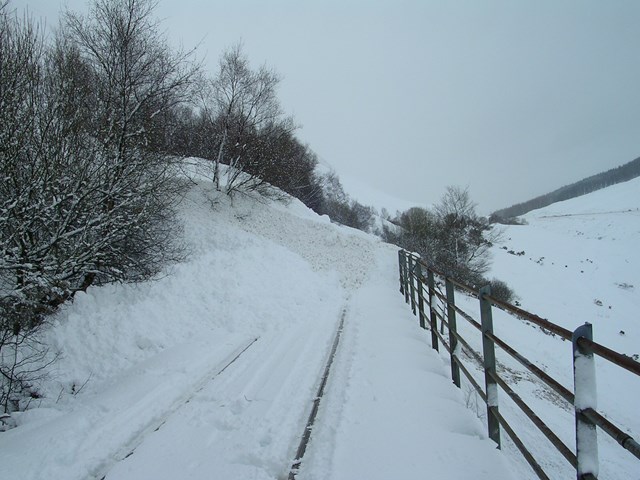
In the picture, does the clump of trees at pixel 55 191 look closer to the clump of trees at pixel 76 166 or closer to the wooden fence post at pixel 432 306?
the clump of trees at pixel 76 166

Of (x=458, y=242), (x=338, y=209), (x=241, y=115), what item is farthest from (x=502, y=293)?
(x=338, y=209)

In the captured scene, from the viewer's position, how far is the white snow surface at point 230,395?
3.24 meters

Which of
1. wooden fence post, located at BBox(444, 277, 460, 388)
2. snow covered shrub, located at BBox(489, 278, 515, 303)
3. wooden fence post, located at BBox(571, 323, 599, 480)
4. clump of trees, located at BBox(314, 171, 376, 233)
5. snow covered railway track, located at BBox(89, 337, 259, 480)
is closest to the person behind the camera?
wooden fence post, located at BBox(571, 323, 599, 480)

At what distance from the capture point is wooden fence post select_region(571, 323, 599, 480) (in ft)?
5.99

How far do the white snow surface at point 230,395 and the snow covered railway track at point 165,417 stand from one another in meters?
0.02

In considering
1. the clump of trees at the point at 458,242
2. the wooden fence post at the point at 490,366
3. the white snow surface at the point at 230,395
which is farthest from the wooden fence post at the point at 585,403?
the clump of trees at the point at 458,242

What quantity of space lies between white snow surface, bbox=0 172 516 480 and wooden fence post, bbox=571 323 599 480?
1.13m

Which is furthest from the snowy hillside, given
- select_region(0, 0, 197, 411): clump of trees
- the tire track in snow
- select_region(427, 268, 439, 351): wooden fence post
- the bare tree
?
the bare tree

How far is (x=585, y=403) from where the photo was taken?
1.86 metres

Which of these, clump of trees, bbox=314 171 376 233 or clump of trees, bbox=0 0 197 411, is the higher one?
clump of trees, bbox=314 171 376 233

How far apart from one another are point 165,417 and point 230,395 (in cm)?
81

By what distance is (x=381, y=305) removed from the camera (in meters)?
10.8

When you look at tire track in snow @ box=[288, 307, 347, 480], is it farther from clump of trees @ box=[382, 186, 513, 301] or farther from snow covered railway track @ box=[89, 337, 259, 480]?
clump of trees @ box=[382, 186, 513, 301]

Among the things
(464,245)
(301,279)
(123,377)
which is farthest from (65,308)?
(464,245)
